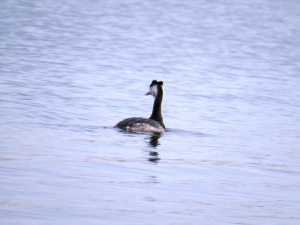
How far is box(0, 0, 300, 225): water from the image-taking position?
9617 millimetres

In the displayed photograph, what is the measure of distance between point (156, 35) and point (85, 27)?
6.96 m

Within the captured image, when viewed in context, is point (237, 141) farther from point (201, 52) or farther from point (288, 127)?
point (201, 52)

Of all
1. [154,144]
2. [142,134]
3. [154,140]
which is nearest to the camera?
[154,144]

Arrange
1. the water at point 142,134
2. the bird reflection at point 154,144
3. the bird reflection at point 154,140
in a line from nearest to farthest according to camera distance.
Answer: the water at point 142,134 < the bird reflection at point 154,144 < the bird reflection at point 154,140

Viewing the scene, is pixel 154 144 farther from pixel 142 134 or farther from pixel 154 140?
pixel 142 134

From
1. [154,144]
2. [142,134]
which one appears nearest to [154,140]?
[154,144]

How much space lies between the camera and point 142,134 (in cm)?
1712

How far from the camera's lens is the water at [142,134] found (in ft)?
31.6

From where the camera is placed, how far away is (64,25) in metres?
59.1

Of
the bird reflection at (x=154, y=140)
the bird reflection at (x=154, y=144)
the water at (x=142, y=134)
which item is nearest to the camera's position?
the water at (x=142, y=134)

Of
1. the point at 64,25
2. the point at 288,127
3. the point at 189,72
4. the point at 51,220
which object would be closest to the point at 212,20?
the point at 64,25

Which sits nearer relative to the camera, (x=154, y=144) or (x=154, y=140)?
(x=154, y=144)

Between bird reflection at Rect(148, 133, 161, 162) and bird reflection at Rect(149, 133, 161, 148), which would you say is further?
bird reflection at Rect(149, 133, 161, 148)

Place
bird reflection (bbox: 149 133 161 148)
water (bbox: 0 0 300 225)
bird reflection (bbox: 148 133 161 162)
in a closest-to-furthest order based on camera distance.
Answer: water (bbox: 0 0 300 225)
bird reflection (bbox: 148 133 161 162)
bird reflection (bbox: 149 133 161 148)
